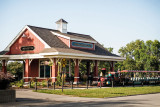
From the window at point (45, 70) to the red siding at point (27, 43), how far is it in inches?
108

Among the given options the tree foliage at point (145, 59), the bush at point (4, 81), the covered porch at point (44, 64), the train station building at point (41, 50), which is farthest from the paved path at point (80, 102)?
the tree foliage at point (145, 59)

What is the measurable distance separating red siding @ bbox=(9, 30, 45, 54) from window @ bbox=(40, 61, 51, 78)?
2741mm

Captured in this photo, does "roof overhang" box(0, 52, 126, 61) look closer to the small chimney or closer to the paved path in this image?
the small chimney

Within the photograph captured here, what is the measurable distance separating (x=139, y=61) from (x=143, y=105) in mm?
60182

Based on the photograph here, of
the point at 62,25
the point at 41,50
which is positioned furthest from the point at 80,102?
the point at 62,25

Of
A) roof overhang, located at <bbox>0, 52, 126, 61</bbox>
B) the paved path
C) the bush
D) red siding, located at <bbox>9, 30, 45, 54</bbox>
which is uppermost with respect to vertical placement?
red siding, located at <bbox>9, 30, 45, 54</bbox>

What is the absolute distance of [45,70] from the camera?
115ft

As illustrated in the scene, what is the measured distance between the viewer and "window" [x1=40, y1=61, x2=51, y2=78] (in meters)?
34.8

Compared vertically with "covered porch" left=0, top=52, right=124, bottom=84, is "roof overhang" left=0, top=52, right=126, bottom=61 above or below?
above

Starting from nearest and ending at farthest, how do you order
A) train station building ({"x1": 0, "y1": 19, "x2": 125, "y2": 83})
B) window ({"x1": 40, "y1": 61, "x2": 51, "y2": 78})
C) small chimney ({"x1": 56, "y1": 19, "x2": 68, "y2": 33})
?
train station building ({"x1": 0, "y1": 19, "x2": 125, "y2": 83}) < window ({"x1": 40, "y1": 61, "x2": 51, "y2": 78}) < small chimney ({"x1": 56, "y1": 19, "x2": 68, "y2": 33})

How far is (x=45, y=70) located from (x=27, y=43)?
4.74m

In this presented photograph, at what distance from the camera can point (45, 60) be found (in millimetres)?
34969

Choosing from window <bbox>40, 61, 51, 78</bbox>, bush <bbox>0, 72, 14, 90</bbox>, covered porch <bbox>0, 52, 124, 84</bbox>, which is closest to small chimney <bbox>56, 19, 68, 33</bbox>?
covered porch <bbox>0, 52, 124, 84</bbox>

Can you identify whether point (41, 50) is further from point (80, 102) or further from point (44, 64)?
point (80, 102)
